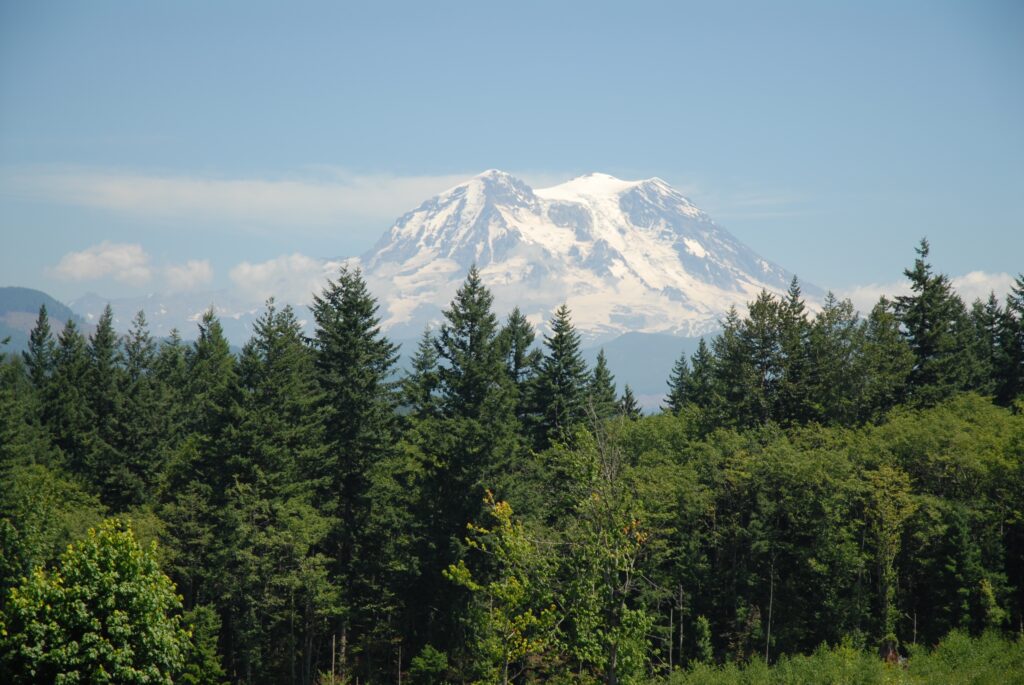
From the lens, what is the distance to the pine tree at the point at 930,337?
167ft

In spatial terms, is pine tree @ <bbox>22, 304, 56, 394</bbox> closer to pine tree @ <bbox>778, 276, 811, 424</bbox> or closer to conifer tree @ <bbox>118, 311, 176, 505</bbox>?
conifer tree @ <bbox>118, 311, 176, 505</bbox>

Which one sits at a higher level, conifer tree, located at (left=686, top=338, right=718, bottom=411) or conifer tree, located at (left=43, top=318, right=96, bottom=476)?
conifer tree, located at (left=686, top=338, right=718, bottom=411)

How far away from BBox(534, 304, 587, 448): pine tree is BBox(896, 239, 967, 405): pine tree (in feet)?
63.8

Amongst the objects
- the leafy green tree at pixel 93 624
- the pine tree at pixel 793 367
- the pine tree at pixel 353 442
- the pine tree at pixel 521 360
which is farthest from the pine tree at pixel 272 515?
the pine tree at pixel 793 367

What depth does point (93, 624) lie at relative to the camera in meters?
22.0

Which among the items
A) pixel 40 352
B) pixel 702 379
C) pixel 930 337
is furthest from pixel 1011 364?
pixel 40 352

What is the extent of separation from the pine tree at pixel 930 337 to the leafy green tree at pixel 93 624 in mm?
42483

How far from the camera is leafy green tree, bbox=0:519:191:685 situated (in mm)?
21859

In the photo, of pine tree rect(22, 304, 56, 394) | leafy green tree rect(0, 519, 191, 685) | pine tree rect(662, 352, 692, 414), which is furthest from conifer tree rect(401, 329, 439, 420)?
pine tree rect(22, 304, 56, 394)

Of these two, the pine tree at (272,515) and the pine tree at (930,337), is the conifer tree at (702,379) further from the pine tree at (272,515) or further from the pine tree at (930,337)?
the pine tree at (272,515)

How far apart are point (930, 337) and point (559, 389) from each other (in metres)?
22.8

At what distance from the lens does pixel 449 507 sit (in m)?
39.7

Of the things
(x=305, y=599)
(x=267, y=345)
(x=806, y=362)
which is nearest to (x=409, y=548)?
(x=305, y=599)

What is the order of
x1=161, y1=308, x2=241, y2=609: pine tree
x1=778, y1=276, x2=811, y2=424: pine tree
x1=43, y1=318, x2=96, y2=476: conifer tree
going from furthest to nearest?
1. x1=43, y1=318, x2=96, y2=476: conifer tree
2. x1=778, y1=276, x2=811, y2=424: pine tree
3. x1=161, y1=308, x2=241, y2=609: pine tree
